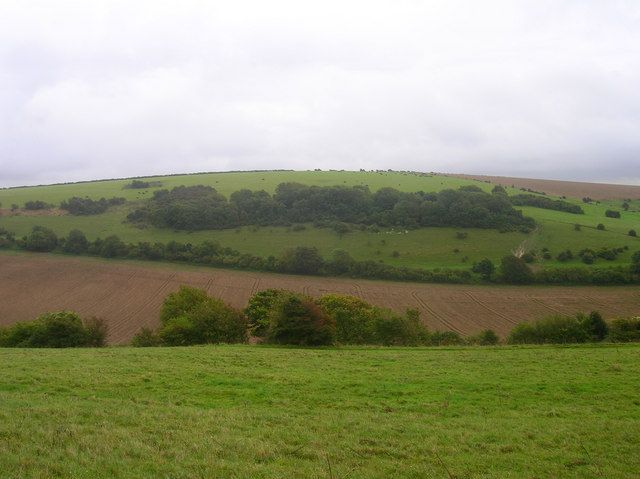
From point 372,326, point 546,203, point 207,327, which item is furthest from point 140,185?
point 372,326

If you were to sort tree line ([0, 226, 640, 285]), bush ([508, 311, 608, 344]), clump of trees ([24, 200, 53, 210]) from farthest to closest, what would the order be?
clump of trees ([24, 200, 53, 210]), tree line ([0, 226, 640, 285]), bush ([508, 311, 608, 344])

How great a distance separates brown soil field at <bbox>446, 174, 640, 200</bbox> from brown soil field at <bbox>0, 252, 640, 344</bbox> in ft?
292

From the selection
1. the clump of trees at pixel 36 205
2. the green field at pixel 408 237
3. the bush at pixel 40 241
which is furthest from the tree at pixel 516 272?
the clump of trees at pixel 36 205

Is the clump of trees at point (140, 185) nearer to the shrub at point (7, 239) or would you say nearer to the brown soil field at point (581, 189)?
the shrub at point (7, 239)

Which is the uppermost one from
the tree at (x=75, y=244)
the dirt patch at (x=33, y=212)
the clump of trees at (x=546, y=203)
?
the dirt patch at (x=33, y=212)

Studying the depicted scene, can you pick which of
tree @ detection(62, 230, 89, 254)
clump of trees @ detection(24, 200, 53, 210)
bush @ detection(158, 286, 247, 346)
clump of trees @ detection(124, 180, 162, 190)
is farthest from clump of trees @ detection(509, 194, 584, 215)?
clump of trees @ detection(24, 200, 53, 210)

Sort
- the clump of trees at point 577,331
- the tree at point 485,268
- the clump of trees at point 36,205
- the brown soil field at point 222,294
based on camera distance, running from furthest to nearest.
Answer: the clump of trees at point 36,205 < the tree at point 485,268 < the brown soil field at point 222,294 < the clump of trees at point 577,331

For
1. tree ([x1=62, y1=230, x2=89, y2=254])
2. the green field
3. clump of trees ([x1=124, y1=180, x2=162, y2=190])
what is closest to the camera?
the green field

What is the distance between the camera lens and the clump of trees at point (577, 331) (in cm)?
3997

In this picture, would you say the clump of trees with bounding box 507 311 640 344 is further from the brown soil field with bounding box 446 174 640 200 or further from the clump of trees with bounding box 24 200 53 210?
the clump of trees with bounding box 24 200 53 210

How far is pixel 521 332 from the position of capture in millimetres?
43406

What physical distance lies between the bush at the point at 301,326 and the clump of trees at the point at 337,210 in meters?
69.7

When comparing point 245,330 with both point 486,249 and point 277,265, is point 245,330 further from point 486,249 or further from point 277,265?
point 486,249

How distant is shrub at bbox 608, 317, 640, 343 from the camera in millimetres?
39281
